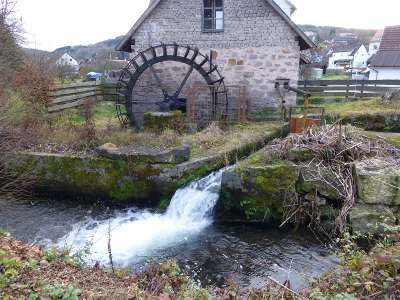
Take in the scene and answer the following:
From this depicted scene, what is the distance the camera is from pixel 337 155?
760 centimetres

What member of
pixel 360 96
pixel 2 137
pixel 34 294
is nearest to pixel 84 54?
pixel 360 96

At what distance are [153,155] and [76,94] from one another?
842cm

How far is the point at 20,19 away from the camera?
17.0 m

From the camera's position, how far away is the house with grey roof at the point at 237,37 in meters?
12.9

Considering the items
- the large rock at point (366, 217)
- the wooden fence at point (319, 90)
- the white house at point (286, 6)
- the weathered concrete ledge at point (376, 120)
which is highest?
the white house at point (286, 6)

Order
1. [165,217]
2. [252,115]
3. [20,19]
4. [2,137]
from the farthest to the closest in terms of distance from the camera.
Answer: [20,19] → [252,115] → [165,217] → [2,137]

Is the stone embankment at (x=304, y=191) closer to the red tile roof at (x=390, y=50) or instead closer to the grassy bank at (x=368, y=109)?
the grassy bank at (x=368, y=109)

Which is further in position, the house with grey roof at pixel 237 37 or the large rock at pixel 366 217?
the house with grey roof at pixel 237 37

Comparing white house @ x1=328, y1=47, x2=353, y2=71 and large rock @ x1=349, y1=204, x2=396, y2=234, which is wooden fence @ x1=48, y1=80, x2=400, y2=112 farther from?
Answer: white house @ x1=328, y1=47, x2=353, y2=71

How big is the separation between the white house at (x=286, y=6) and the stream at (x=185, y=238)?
523 inches

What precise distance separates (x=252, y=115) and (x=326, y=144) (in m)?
5.81

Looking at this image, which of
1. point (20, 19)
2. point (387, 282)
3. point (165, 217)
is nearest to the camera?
point (387, 282)

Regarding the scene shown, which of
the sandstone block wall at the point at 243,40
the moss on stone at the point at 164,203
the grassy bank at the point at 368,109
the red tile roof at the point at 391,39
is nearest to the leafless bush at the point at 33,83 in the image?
the sandstone block wall at the point at 243,40

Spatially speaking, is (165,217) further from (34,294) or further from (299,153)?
(34,294)
